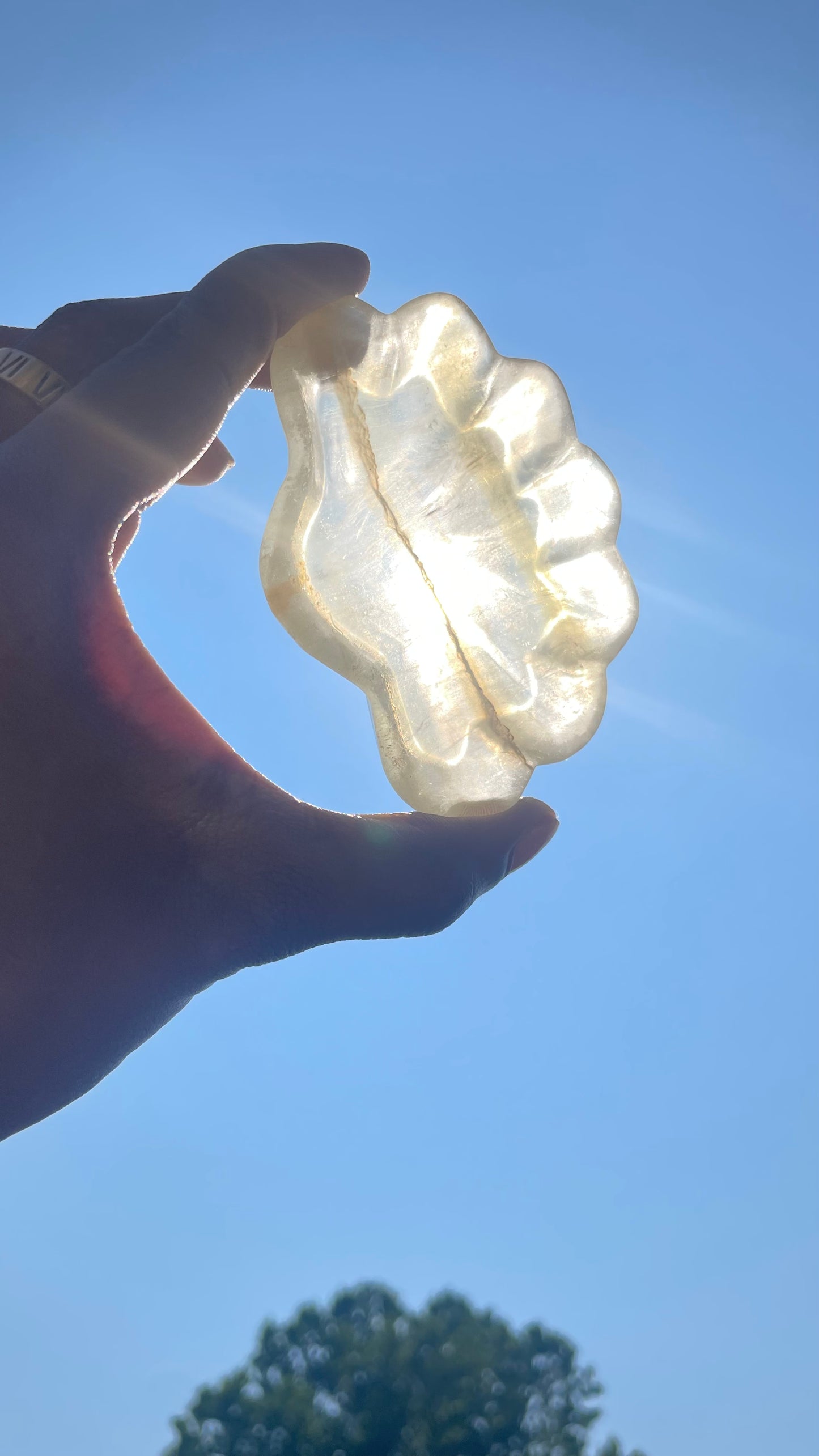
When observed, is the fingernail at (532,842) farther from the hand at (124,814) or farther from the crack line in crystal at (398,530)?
the crack line in crystal at (398,530)

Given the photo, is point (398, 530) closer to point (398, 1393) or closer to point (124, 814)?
point (124, 814)

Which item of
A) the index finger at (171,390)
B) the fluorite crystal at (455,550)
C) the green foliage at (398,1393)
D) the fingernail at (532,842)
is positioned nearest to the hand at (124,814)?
the index finger at (171,390)

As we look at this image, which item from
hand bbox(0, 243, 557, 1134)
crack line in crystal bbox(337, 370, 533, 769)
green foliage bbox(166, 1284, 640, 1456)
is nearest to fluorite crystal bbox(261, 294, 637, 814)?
crack line in crystal bbox(337, 370, 533, 769)

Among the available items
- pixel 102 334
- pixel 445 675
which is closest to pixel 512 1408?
pixel 445 675

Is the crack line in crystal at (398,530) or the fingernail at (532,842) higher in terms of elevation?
the crack line in crystal at (398,530)

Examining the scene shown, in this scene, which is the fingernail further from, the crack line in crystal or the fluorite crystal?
the crack line in crystal

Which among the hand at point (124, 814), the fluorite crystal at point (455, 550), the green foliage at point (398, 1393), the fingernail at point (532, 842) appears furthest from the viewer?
the green foliage at point (398, 1393)

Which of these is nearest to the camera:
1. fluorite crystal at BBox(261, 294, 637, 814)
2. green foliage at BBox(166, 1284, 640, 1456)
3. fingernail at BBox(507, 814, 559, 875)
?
fingernail at BBox(507, 814, 559, 875)

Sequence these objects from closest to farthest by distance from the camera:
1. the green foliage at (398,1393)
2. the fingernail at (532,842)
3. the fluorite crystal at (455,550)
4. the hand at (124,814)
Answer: the hand at (124,814) → the fingernail at (532,842) → the fluorite crystal at (455,550) → the green foliage at (398,1393)
